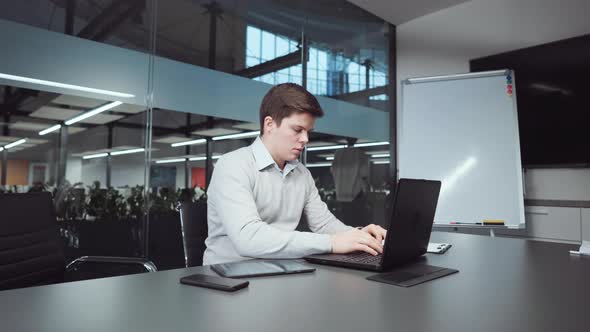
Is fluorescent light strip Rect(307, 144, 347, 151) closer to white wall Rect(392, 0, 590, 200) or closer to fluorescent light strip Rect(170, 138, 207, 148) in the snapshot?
fluorescent light strip Rect(170, 138, 207, 148)

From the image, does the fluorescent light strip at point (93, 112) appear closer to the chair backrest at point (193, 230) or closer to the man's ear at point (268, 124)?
the chair backrest at point (193, 230)

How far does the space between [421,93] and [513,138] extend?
3.11 ft

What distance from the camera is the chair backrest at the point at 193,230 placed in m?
1.63

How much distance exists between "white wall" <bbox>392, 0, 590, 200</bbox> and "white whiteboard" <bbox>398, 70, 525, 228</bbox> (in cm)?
64

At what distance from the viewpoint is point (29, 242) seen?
1.55m

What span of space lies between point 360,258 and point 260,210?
576 mm

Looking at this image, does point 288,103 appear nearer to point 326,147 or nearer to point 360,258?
point 360,258

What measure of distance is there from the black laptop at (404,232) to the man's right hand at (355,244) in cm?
2

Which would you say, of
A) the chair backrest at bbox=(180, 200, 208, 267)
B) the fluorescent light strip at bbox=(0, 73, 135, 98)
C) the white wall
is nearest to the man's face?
the chair backrest at bbox=(180, 200, 208, 267)

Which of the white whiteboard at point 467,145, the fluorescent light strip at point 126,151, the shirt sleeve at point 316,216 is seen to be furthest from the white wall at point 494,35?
the fluorescent light strip at point 126,151

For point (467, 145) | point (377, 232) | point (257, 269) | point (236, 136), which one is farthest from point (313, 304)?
point (467, 145)

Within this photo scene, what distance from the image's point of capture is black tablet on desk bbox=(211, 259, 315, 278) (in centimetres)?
102

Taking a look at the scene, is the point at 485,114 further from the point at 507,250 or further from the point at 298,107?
the point at 298,107

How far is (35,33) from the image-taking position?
2.38 metres
